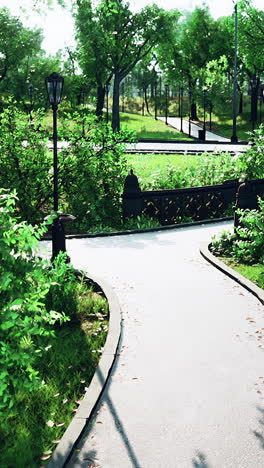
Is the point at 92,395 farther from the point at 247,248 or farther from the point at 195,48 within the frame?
the point at 195,48

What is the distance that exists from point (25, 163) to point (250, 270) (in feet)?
22.5

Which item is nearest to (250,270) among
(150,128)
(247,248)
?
(247,248)

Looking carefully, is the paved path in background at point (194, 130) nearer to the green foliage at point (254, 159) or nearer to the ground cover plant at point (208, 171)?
the ground cover plant at point (208, 171)

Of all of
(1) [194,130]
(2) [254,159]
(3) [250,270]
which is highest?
(1) [194,130]

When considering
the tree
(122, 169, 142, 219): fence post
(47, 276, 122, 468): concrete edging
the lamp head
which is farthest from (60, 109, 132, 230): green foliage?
the tree

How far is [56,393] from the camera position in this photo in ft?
21.0

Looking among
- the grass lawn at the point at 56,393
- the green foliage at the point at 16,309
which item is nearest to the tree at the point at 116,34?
the grass lawn at the point at 56,393

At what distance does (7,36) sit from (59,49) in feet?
55.2

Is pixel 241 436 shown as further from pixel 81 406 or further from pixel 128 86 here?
pixel 128 86

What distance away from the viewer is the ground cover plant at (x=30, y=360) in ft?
16.3

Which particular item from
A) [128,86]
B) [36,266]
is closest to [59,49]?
[128,86]

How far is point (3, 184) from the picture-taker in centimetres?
1545

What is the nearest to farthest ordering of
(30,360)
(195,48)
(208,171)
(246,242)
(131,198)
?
(30,360), (246,242), (131,198), (208,171), (195,48)

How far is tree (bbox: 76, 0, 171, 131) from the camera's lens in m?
53.0
